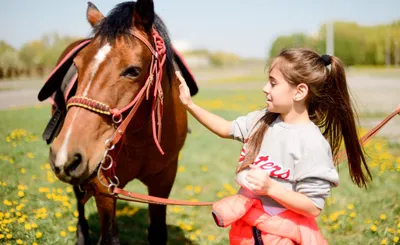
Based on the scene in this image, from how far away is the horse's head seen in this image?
1.83 m

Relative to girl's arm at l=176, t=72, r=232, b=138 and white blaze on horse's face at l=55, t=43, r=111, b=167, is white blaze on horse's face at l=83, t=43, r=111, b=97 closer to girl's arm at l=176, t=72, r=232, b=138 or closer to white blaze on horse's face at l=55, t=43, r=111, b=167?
white blaze on horse's face at l=55, t=43, r=111, b=167

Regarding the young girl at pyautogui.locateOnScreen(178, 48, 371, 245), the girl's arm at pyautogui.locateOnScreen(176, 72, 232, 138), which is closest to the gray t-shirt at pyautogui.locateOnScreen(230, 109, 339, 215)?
the young girl at pyautogui.locateOnScreen(178, 48, 371, 245)

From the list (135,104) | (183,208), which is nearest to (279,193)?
(135,104)

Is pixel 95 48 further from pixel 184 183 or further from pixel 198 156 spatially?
pixel 198 156

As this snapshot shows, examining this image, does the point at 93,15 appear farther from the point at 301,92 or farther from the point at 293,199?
the point at 293,199

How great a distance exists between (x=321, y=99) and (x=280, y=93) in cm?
30

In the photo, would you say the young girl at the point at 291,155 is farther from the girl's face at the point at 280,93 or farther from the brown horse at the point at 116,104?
the brown horse at the point at 116,104

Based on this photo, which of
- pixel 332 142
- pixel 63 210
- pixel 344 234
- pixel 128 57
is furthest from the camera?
pixel 63 210

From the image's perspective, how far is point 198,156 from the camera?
23.7 ft

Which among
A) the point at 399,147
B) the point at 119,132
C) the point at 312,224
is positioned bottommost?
the point at 399,147

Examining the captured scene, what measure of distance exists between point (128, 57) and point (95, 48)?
7.9 inches

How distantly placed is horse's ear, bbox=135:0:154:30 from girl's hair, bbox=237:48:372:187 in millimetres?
850

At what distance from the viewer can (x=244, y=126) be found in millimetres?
2340

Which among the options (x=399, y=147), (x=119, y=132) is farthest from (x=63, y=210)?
(x=399, y=147)
